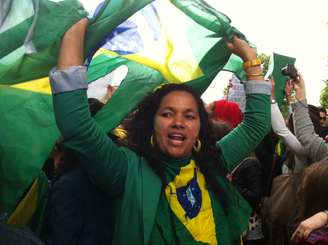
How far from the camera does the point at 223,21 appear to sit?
7.69 ft

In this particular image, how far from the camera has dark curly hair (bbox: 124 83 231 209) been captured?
2.22m

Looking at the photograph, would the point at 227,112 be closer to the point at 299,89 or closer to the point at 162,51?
the point at 299,89

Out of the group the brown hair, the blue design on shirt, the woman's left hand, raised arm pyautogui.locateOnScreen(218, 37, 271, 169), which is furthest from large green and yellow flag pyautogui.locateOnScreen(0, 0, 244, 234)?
the woman's left hand

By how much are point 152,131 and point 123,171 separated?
1.09 ft

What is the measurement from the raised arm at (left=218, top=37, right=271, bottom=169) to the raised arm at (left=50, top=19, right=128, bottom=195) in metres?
0.74

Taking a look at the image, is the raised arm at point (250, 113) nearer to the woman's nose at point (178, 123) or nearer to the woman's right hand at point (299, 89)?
the woman's nose at point (178, 123)

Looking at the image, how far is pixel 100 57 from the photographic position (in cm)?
243

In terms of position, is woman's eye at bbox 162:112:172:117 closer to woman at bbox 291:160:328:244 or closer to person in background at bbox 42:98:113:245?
person in background at bbox 42:98:113:245

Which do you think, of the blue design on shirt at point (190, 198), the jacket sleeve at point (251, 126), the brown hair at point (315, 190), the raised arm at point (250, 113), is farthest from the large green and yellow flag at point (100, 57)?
the brown hair at point (315, 190)

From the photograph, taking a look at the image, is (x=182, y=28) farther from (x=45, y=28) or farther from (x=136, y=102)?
(x=45, y=28)

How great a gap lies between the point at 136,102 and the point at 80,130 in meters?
0.61

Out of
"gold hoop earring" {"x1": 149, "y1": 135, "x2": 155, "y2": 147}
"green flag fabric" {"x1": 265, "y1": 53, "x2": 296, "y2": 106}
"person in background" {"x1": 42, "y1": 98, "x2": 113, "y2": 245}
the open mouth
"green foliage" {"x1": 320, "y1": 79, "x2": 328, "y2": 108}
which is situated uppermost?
"green flag fabric" {"x1": 265, "y1": 53, "x2": 296, "y2": 106}

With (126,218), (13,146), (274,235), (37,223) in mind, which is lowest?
(274,235)

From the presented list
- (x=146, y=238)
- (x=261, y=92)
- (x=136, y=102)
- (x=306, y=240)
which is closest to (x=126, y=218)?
(x=146, y=238)
